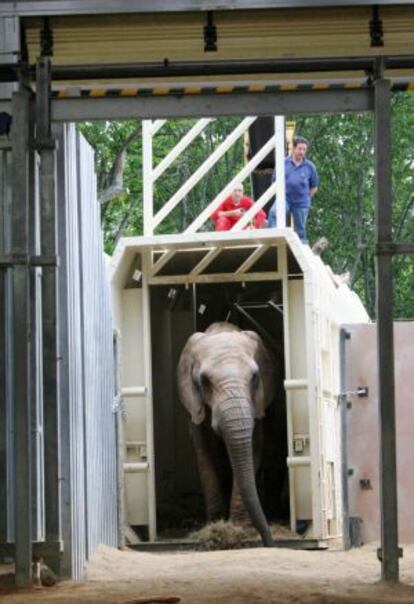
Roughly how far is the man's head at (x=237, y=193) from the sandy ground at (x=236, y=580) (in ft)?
21.0

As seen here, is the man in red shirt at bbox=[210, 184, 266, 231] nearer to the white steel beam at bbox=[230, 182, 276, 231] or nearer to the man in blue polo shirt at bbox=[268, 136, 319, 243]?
the white steel beam at bbox=[230, 182, 276, 231]

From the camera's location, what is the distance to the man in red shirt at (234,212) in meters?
23.0

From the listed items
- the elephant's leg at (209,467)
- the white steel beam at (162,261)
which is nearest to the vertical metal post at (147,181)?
the white steel beam at (162,261)

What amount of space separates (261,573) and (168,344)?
10207mm

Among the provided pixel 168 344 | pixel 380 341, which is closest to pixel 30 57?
pixel 380 341

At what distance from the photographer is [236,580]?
13.3 metres

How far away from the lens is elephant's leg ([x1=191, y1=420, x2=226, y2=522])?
2233cm

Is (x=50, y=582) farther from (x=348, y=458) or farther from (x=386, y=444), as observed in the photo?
(x=348, y=458)

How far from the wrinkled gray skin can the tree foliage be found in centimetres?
2401

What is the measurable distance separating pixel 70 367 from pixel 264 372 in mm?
8886

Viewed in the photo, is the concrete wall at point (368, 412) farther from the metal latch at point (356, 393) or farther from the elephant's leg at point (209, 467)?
the elephant's leg at point (209, 467)

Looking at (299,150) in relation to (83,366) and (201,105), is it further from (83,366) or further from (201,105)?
(201,105)

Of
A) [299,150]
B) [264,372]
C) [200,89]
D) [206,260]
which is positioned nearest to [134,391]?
[206,260]

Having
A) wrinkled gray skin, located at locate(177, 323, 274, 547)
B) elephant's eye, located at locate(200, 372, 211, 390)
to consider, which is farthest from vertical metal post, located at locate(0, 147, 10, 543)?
elephant's eye, located at locate(200, 372, 211, 390)
